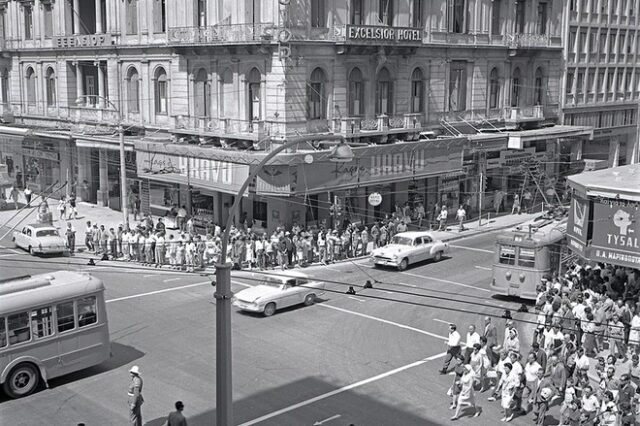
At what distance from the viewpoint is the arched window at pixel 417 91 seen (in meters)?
46.6

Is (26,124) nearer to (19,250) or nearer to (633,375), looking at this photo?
(19,250)

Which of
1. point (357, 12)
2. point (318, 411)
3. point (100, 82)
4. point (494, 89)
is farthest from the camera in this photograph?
point (494, 89)

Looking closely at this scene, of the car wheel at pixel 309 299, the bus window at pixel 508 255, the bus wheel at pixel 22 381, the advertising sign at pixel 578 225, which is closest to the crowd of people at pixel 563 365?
the advertising sign at pixel 578 225

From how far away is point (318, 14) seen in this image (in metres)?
40.6

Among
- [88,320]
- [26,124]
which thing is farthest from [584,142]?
[88,320]

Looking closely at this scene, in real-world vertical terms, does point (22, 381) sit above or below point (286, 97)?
below

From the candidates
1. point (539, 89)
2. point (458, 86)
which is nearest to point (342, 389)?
point (458, 86)

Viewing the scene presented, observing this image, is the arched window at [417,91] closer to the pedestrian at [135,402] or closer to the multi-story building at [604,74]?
the multi-story building at [604,74]

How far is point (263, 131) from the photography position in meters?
40.2

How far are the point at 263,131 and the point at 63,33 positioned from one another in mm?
21699

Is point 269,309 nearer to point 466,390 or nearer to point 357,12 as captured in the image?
point 466,390

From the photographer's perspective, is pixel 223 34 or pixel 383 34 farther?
pixel 383 34

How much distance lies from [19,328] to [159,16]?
29904mm

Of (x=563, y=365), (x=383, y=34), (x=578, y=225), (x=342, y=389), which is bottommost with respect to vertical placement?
(x=342, y=389)
